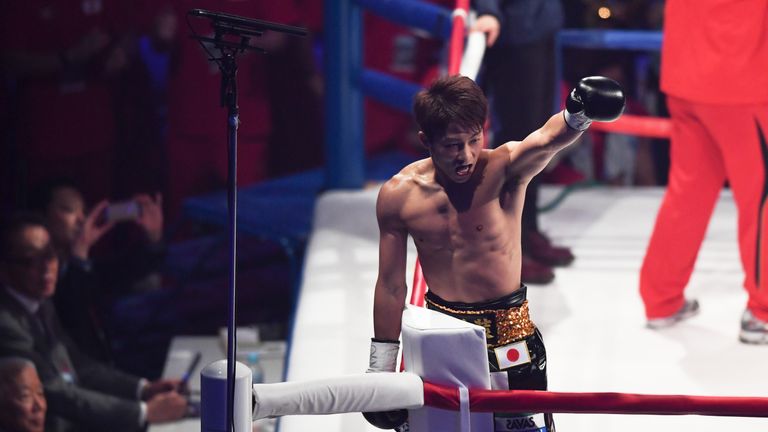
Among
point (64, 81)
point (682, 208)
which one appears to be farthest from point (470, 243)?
point (64, 81)

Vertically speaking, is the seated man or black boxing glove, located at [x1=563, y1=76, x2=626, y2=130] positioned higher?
black boxing glove, located at [x1=563, y1=76, x2=626, y2=130]

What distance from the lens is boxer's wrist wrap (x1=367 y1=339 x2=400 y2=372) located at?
170 centimetres

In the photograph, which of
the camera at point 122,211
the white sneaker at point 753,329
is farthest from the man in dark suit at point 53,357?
the white sneaker at point 753,329

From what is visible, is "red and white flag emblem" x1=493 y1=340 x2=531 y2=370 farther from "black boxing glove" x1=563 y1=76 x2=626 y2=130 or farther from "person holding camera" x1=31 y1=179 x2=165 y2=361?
"person holding camera" x1=31 y1=179 x2=165 y2=361

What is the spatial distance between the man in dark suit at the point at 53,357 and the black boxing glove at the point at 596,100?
7.66 feet

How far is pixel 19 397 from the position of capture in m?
3.31

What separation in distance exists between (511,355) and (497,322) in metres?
0.05

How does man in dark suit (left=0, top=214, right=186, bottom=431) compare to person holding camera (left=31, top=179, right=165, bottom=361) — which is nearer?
man in dark suit (left=0, top=214, right=186, bottom=431)

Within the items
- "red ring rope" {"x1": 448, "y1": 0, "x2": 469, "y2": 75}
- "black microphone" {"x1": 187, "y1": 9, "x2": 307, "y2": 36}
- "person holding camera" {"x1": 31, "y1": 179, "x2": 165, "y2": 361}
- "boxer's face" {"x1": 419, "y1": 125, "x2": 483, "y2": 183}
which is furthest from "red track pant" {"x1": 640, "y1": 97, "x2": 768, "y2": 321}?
"person holding camera" {"x1": 31, "y1": 179, "x2": 165, "y2": 361}

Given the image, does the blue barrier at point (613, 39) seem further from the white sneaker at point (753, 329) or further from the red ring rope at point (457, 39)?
the white sneaker at point (753, 329)

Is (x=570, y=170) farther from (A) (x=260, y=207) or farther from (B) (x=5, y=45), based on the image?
(B) (x=5, y=45)

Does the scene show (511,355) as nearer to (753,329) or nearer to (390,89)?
(753,329)

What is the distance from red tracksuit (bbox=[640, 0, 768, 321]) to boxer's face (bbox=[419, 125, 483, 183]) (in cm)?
88

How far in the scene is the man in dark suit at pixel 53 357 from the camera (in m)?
3.41
